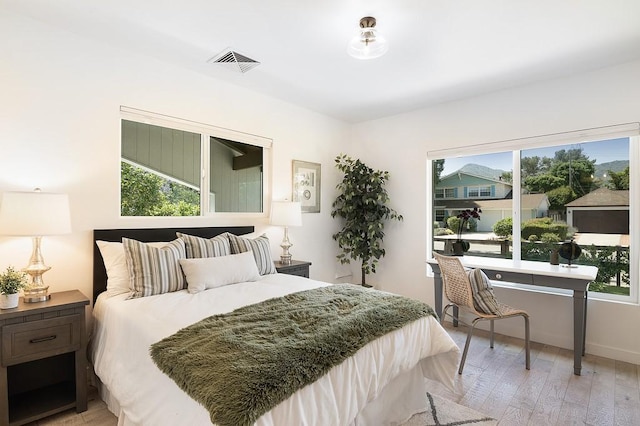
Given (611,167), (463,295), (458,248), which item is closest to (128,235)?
(463,295)

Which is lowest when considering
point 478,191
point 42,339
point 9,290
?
point 42,339

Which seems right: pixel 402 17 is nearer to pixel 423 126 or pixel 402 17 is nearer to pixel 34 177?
pixel 423 126

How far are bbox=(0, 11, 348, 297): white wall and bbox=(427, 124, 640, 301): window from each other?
2.91 meters

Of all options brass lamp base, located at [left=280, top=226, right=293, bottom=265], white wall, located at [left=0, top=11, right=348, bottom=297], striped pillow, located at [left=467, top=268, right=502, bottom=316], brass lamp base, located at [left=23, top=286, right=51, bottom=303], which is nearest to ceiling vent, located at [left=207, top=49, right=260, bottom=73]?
white wall, located at [left=0, top=11, right=348, bottom=297]

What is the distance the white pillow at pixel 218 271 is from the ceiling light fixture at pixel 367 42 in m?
1.75

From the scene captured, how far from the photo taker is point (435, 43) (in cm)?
253

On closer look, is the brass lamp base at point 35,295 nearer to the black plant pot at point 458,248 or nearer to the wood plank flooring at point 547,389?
the wood plank flooring at point 547,389

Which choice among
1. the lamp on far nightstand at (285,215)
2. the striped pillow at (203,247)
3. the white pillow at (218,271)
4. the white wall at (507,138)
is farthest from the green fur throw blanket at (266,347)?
the white wall at (507,138)

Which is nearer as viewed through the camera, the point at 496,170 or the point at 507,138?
the point at 507,138

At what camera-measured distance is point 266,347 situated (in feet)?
4.69

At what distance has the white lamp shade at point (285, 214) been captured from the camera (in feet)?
11.5

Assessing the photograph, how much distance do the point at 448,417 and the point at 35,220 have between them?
8.90 feet

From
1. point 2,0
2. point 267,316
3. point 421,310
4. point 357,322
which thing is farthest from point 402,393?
point 2,0

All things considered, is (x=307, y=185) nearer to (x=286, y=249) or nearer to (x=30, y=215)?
(x=286, y=249)
